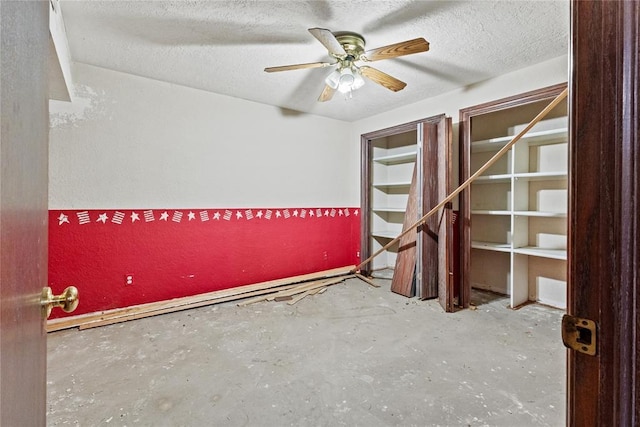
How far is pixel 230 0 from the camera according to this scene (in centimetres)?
179

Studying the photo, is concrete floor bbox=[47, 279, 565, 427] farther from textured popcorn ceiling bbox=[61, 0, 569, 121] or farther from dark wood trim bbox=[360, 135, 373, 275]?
textured popcorn ceiling bbox=[61, 0, 569, 121]

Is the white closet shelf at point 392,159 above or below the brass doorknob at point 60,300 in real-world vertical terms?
above

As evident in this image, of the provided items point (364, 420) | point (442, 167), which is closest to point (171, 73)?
point (442, 167)

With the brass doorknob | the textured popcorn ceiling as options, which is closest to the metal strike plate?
the brass doorknob

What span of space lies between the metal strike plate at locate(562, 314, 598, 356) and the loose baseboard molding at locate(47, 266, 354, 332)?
310 centimetres

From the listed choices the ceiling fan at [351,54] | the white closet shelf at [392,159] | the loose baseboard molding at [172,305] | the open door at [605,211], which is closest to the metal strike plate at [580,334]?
the open door at [605,211]

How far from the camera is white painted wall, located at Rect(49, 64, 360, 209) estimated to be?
2.61 meters

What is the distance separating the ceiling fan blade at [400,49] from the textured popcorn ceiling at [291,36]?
0.18 meters

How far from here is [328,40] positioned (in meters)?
1.91

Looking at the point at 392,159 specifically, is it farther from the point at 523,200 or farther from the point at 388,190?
the point at 523,200

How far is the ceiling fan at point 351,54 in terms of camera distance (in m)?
1.89

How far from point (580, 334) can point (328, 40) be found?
1993mm

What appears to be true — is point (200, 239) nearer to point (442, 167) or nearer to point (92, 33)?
point (92, 33)

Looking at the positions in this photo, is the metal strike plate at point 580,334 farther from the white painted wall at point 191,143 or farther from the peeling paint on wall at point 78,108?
the peeling paint on wall at point 78,108
